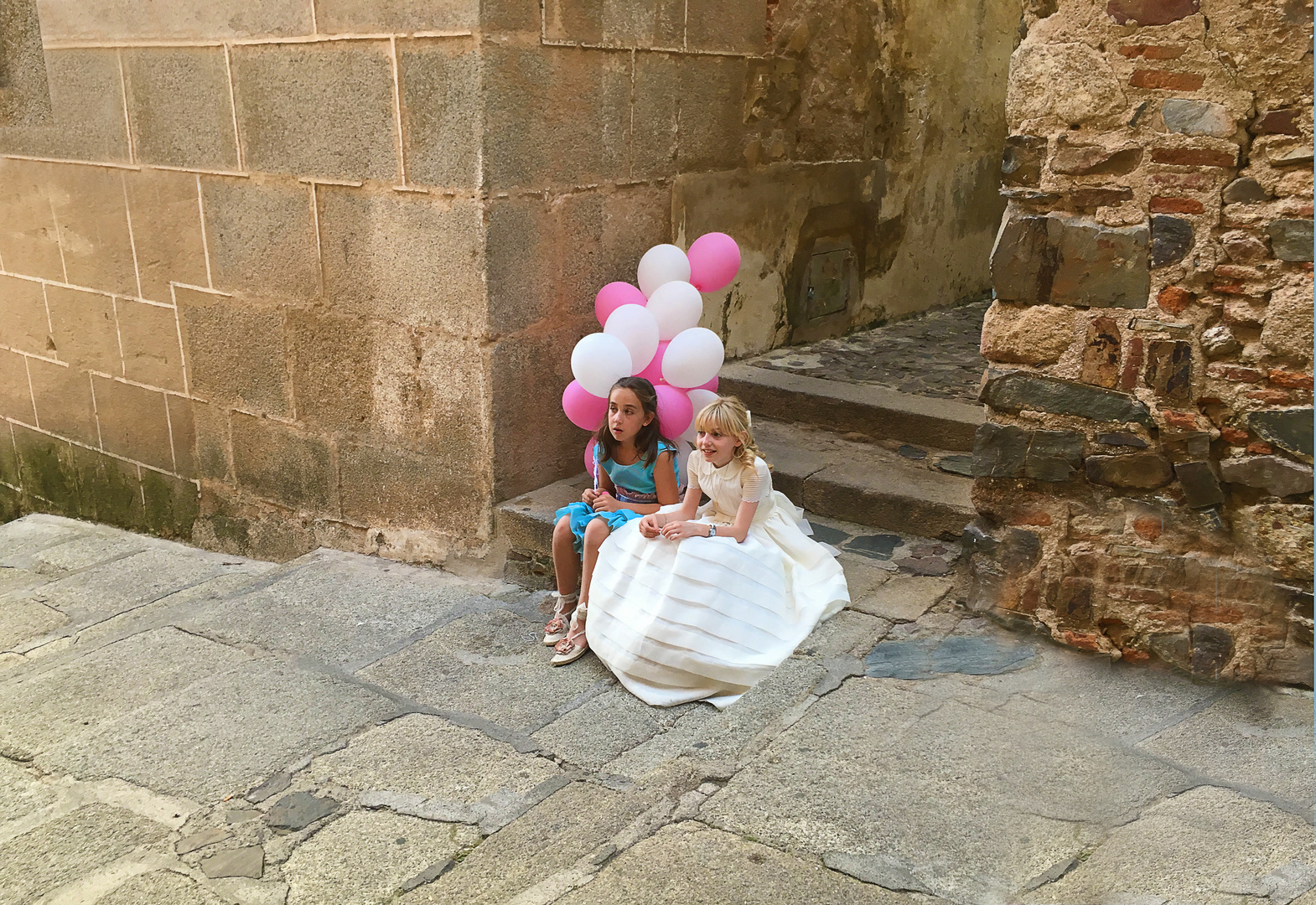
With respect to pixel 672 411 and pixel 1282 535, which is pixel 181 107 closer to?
pixel 672 411

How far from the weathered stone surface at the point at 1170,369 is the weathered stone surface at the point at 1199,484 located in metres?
0.18

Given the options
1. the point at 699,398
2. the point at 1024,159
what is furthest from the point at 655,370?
the point at 1024,159

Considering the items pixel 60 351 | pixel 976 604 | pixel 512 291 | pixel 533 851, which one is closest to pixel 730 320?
pixel 512 291

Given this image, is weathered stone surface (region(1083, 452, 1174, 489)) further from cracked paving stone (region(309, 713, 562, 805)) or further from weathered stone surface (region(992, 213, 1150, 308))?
cracked paving stone (region(309, 713, 562, 805))

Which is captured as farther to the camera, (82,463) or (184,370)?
(82,463)

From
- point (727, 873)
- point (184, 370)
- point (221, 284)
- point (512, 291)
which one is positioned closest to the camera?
point (727, 873)

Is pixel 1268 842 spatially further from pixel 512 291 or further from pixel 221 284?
pixel 221 284

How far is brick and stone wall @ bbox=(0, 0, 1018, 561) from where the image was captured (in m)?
3.76

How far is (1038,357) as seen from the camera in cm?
307

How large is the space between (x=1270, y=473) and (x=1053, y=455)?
0.53 meters

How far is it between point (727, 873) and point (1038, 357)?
5.36 ft

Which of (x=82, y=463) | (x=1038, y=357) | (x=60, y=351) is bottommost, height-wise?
(x=82, y=463)

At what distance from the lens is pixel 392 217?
3.88 m

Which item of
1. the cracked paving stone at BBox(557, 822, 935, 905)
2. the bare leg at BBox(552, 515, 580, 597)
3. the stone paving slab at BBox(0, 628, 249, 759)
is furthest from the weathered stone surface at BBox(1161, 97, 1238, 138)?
the stone paving slab at BBox(0, 628, 249, 759)
